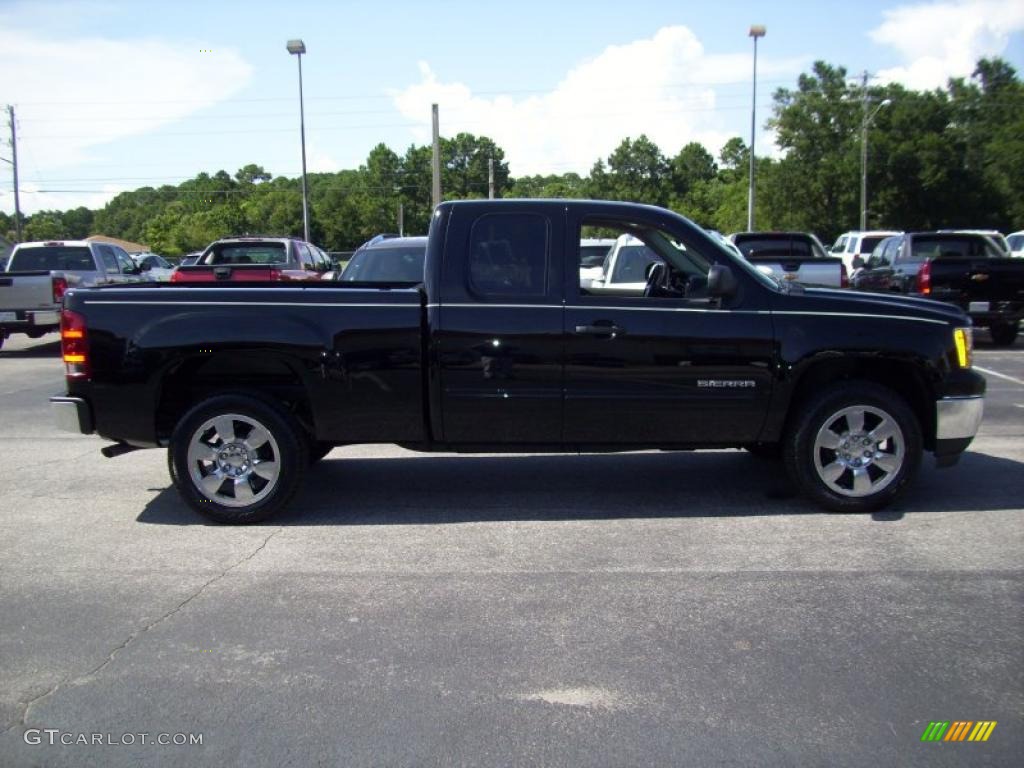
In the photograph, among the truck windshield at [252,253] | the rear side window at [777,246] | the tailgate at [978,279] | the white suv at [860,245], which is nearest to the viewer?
the tailgate at [978,279]

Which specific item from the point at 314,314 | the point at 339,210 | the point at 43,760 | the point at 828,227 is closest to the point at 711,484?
the point at 314,314

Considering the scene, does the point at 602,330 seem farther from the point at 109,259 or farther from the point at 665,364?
the point at 109,259

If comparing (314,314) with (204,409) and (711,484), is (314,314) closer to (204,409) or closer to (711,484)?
(204,409)

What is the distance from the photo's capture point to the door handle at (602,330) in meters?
5.75

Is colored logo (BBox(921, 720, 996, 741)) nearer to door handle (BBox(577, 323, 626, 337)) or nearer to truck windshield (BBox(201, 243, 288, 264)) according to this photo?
door handle (BBox(577, 323, 626, 337))

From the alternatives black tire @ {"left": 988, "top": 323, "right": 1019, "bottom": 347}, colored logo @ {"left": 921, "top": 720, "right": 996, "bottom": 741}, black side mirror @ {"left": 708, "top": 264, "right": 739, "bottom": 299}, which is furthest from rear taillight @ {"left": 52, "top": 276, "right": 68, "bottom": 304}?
black tire @ {"left": 988, "top": 323, "right": 1019, "bottom": 347}

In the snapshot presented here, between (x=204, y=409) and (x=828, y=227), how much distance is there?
60669 millimetres

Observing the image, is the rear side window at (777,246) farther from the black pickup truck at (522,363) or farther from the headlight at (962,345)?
the black pickup truck at (522,363)

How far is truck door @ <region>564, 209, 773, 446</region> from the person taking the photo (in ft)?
18.9

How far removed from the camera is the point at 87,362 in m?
5.78

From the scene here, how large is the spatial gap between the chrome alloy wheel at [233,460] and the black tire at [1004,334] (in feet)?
44.3

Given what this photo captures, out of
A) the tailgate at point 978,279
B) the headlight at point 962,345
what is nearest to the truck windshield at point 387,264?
the headlight at point 962,345

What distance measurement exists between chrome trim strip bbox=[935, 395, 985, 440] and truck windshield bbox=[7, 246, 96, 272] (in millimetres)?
16156

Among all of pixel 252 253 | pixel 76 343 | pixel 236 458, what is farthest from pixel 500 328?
pixel 252 253
